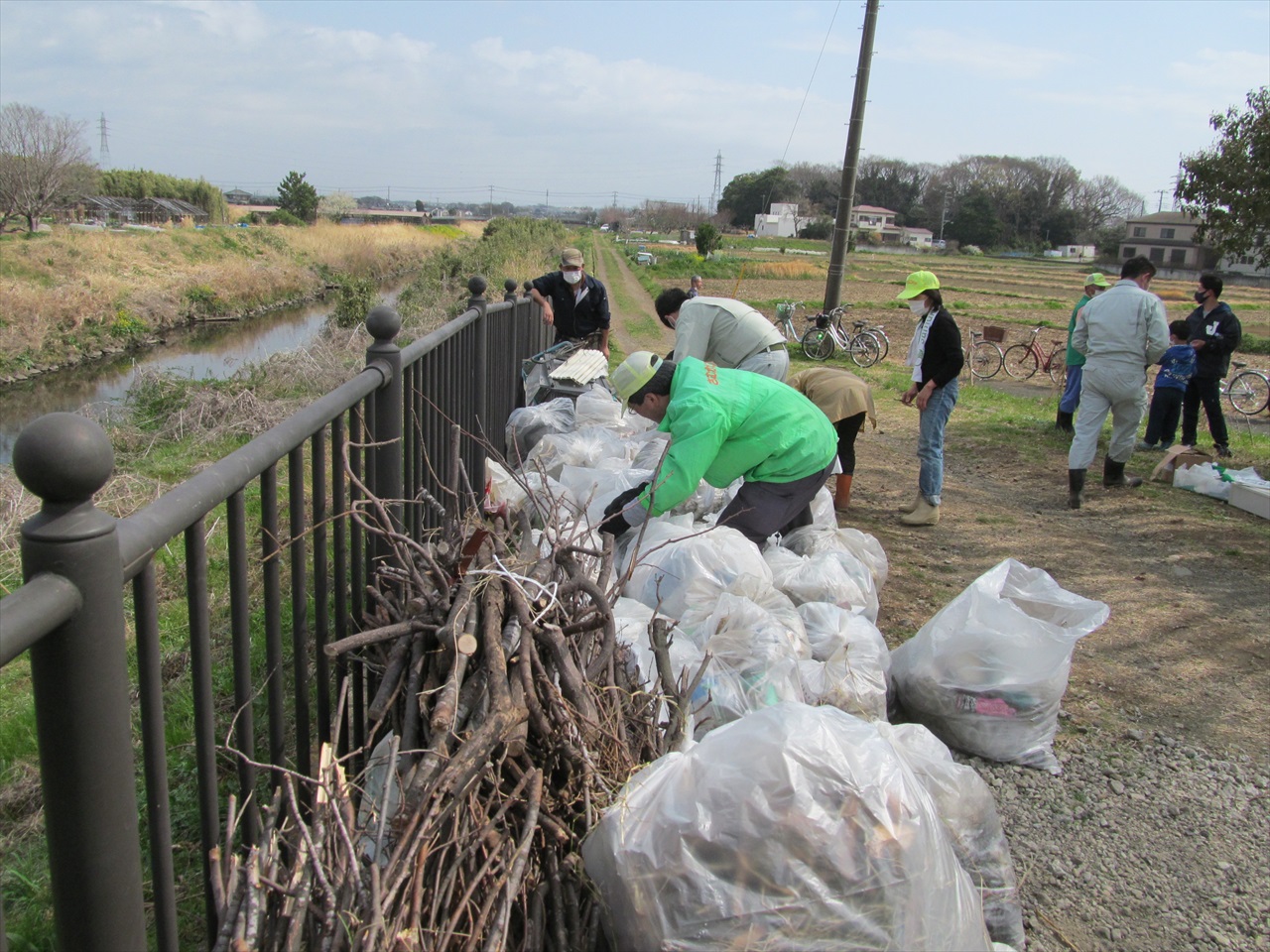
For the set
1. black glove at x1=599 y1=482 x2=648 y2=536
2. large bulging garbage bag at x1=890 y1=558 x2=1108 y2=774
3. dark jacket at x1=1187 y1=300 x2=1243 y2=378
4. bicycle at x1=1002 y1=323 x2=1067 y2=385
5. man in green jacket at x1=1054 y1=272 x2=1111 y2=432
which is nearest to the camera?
large bulging garbage bag at x1=890 y1=558 x2=1108 y2=774

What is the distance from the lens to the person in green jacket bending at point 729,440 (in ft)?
12.6

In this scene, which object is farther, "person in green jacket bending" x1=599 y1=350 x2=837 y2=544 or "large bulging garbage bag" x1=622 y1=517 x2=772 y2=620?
"person in green jacket bending" x1=599 y1=350 x2=837 y2=544

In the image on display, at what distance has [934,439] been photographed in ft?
20.0

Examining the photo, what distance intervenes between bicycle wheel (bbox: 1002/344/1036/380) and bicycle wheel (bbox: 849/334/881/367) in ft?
6.55

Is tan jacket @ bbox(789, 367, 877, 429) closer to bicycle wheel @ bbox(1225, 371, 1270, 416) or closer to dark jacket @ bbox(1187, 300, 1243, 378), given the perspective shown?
dark jacket @ bbox(1187, 300, 1243, 378)

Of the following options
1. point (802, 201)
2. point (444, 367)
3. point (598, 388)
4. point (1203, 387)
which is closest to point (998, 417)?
point (1203, 387)

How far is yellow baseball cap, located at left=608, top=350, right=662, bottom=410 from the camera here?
4016mm

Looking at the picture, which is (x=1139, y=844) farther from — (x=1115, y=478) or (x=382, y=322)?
(x=1115, y=478)

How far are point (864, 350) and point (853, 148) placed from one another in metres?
3.39

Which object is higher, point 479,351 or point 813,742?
point 479,351

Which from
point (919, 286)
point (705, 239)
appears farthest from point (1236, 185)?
point (705, 239)

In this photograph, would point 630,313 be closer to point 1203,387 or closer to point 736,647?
point 1203,387

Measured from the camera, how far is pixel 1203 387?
8500mm

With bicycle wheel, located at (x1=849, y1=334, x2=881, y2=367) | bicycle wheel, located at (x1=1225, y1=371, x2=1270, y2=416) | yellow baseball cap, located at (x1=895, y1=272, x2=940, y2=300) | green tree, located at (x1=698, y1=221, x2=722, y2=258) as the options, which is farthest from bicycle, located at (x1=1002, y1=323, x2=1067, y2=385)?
green tree, located at (x1=698, y1=221, x2=722, y2=258)
